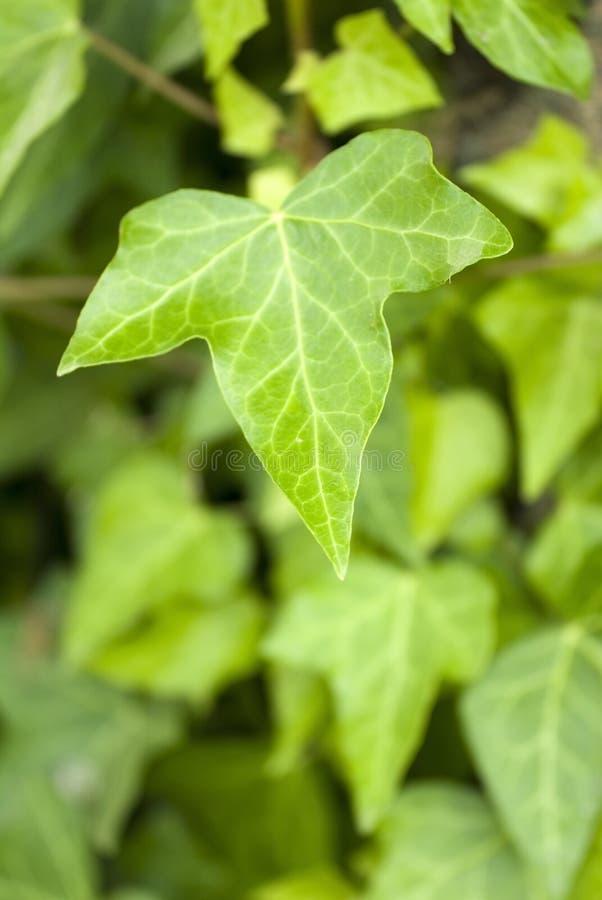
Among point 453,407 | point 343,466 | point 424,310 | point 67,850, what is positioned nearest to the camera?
point 343,466

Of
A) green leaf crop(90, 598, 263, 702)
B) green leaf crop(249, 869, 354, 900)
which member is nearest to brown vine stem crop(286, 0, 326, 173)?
green leaf crop(90, 598, 263, 702)

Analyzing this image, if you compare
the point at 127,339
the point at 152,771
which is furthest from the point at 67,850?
the point at 127,339

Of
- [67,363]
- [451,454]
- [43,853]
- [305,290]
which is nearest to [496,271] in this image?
[451,454]

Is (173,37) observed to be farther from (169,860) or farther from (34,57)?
(169,860)

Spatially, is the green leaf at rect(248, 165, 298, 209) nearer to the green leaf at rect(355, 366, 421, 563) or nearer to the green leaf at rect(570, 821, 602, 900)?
the green leaf at rect(355, 366, 421, 563)

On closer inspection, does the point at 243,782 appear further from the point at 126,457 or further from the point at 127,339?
the point at 127,339

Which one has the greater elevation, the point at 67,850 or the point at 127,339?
the point at 127,339

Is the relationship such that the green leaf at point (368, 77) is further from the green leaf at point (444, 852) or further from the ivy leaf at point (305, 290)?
the green leaf at point (444, 852)
